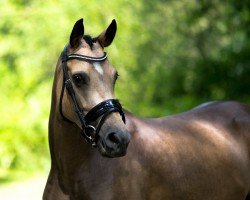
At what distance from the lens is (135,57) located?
15.8 m

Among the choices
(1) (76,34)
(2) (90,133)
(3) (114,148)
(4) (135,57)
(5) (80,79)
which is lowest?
(3) (114,148)

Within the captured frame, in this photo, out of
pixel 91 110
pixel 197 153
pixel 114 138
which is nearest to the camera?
pixel 114 138

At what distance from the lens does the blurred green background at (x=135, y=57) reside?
1420 centimetres

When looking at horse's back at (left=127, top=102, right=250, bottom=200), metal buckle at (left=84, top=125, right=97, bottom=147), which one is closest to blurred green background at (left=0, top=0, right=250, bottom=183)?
horse's back at (left=127, top=102, right=250, bottom=200)

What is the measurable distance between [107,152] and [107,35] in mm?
971

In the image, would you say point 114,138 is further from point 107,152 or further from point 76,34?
point 76,34

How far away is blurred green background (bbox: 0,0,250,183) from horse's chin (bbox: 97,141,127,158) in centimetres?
934

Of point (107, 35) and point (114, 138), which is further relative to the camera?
point (107, 35)

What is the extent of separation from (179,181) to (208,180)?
376 mm

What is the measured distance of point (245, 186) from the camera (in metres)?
6.03

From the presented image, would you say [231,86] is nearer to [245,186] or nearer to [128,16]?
[128,16]

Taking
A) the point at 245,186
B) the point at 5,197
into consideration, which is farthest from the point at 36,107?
the point at 245,186

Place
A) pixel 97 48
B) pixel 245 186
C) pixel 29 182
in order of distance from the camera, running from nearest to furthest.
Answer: pixel 97 48
pixel 245 186
pixel 29 182

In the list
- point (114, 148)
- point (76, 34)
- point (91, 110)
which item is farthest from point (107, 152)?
point (76, 34)
